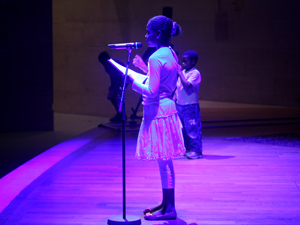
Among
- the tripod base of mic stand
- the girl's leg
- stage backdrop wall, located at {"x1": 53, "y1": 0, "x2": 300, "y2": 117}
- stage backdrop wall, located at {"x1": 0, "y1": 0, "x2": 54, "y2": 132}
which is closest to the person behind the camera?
the tripod base of mic stand

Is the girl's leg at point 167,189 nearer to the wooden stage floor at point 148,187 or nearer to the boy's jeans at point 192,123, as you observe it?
the wooden stage floor at point 148,187

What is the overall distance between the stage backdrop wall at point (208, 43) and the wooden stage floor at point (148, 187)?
6262 mm

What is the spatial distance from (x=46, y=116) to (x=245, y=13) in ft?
18.7

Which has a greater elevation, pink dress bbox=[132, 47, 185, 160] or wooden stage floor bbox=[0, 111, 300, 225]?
pink dress bbox=[132, 47, 185, 160]

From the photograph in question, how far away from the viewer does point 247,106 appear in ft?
42.4

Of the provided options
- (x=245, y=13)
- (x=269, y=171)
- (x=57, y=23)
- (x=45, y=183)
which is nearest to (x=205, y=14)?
(x=245, y=13)

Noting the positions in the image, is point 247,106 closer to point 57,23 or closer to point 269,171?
point 57,23

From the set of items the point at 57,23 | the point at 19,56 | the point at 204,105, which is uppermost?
the point at 57,23

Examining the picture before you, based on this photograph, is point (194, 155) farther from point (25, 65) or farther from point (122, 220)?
point (25, 65)

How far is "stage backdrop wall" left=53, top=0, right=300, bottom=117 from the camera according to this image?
41.5ft

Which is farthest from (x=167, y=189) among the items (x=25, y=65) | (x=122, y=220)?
(x=25, y=65)

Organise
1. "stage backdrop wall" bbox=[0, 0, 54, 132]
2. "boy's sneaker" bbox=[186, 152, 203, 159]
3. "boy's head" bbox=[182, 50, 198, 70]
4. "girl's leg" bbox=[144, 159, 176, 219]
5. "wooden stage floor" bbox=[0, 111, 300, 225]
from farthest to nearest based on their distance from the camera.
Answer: "stage backdrop wall" bbox=[0, 0, 54, 132] → "boy's sneaker" bbox=[186, 152, 203, 159] → "boy's head" bbox=[182, 50, 198, 70] → "wooden stage floor" bbox=[0, 111, 300, 225] → "girl's leg" bbox=[144, 159, 176, 219]

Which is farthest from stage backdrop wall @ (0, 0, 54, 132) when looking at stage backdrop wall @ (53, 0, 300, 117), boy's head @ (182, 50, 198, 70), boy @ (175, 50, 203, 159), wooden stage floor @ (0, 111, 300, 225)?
boy's head @ (182, 50, 198, 70)

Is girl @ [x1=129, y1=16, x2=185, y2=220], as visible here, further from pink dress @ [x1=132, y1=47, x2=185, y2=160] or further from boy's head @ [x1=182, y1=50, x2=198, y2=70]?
boy's head @ [x1=182, y1=50, x2=198, y2=70]
